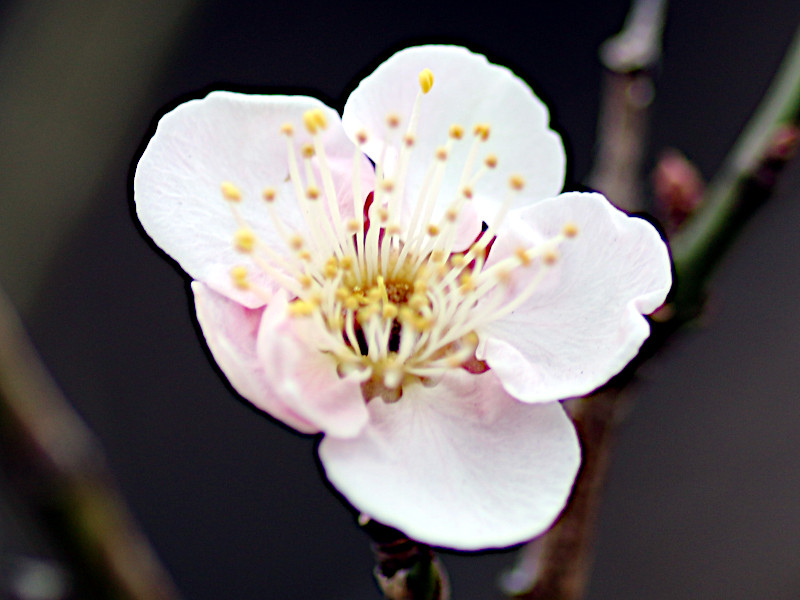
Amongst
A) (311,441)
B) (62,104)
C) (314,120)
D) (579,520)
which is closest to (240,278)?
(314,120)

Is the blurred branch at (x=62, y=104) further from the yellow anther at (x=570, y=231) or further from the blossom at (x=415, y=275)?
the yellow anther at (x=570, y=231)

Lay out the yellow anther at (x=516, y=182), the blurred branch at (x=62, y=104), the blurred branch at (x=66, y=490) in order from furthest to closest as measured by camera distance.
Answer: the blurred branch at (x=62, y=104), the blurred branch at (x=66, y=490), the yellow anther at (x=516, y=182)

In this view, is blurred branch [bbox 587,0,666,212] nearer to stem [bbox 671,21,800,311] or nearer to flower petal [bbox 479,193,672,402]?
stem [bbox 671,21,800,311]

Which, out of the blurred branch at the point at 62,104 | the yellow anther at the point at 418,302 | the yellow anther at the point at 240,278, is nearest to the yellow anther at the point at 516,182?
the yellow anther at the point at 418,302

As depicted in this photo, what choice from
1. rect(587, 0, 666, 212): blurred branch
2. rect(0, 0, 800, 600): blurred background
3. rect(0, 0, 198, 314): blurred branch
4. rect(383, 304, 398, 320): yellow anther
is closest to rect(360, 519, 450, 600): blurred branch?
rect(383, 304, 398, 320): yellow anther

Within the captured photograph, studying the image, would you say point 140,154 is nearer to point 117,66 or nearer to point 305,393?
point 305,393

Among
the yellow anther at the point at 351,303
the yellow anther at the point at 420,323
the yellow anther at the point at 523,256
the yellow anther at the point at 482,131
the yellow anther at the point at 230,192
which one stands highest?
the yellow anther at the point at 230,192

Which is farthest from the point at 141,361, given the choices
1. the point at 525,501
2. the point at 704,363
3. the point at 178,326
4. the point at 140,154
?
the point at 525,501
